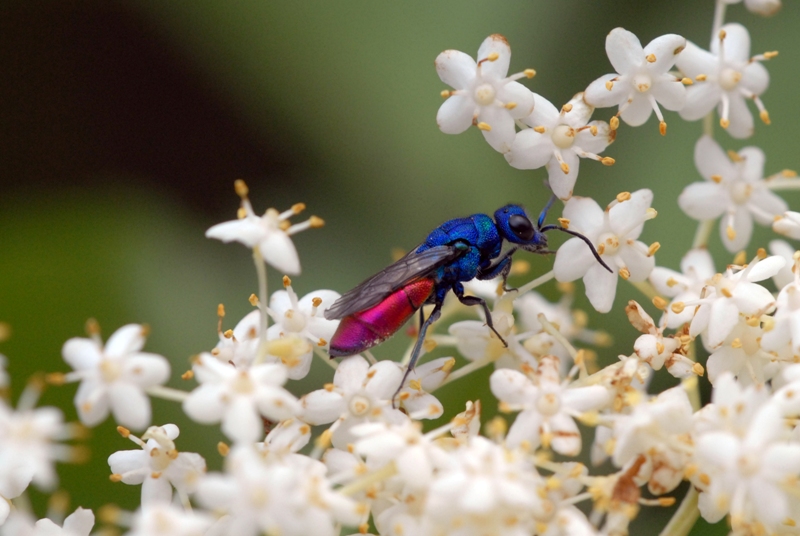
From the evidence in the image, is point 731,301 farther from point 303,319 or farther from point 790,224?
point 303,319

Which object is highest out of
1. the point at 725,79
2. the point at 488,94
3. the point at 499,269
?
the point at 725,79

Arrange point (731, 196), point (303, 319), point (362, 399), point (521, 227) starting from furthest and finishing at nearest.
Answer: point (731, 196) → point (521, 227) → point (303, 319) → point (362, 399)

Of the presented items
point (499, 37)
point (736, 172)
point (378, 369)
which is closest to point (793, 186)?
point (736, 172)

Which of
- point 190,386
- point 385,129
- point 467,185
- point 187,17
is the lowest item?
point 190,386

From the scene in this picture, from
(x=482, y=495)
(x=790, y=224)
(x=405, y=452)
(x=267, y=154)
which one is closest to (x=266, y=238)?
(x=405, y=452)

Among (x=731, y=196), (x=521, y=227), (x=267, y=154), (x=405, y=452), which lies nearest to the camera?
(x=405, y=452)

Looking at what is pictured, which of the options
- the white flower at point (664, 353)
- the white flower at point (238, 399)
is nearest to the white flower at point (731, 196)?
the white flower at point (664, 353)

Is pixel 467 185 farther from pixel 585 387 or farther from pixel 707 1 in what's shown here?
pixel 585 387

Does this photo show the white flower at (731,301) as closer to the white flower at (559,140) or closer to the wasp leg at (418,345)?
the white flower at (559,140)
